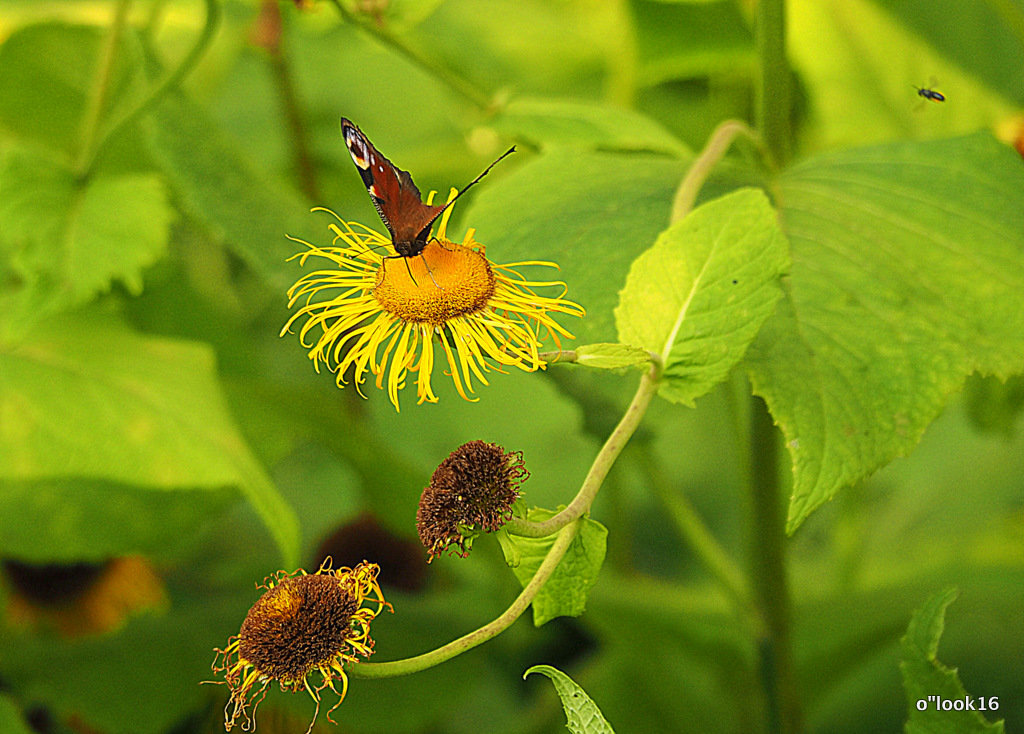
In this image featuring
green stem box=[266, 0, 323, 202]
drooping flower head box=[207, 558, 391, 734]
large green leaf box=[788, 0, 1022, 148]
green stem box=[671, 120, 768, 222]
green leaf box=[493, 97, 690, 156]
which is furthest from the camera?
green stem box=[266, 0, 323, 202]

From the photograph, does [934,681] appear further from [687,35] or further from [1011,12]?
[687,35]

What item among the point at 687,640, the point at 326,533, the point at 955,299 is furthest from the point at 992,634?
the point at 326,533

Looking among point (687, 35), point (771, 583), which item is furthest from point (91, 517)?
point (687, 35)

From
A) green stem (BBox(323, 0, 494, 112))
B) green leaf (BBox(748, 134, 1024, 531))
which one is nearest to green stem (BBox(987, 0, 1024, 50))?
green leaf (BBox(748, 134, 1024, 531))

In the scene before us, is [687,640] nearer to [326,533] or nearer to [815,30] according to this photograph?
[326,533]

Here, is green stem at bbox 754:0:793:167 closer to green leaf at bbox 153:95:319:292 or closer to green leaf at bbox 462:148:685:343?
green leaf at bbox 462:148:685:343

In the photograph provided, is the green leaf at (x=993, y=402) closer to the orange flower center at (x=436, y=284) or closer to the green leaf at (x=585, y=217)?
the green leaf at (x=585, y=217)
